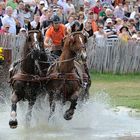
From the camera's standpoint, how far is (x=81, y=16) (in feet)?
83.5

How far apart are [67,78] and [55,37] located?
2.09 m

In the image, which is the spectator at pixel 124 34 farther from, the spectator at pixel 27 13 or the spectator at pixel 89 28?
the spectator at pixel 27 13

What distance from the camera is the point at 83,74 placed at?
16.4m

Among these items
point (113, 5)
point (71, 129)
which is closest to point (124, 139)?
point (71, 129)

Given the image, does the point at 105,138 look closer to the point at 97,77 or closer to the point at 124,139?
the point at 124,139

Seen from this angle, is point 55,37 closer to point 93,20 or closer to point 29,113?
point 29,113

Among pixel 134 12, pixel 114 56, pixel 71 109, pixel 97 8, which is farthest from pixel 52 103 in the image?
pixel 134 12

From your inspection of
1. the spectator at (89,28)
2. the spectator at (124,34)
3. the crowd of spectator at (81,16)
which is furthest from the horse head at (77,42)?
the spectator at (124,34)

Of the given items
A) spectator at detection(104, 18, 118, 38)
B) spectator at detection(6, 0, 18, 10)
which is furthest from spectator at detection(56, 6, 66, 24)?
spectator at detection(6, 0, 18, 10)

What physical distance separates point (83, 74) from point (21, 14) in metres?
10.0

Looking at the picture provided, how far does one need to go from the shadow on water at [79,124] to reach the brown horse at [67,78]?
1.27 feet

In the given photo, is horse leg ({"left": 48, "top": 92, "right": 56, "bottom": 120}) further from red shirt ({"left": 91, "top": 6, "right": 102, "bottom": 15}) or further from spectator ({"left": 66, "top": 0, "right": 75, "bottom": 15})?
red shirt ({"left": 91, "top": 6, "right": 102, "bottom": 15})

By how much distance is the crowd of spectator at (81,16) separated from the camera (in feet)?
81.2

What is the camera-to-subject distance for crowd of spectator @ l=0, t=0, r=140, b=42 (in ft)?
81.2
